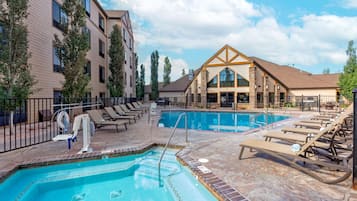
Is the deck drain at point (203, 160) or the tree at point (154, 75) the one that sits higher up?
the tree at point (154, 75)

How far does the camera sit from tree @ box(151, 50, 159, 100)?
39.3 metres

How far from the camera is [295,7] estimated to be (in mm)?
14664

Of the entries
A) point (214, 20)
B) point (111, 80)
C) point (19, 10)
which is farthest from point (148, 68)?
point (19, 10)

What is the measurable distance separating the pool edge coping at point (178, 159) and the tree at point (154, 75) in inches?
1301

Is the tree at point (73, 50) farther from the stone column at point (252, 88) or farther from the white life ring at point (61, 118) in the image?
the stone column at point (252, 88)

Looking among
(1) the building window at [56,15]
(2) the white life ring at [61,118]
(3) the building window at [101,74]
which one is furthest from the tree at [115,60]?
(2) the white life ring at [61,118]

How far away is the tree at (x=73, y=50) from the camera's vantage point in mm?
10595

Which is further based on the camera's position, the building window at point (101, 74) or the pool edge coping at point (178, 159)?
the building window at point (101, 74)

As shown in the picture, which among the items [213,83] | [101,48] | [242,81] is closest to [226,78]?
[213,83]

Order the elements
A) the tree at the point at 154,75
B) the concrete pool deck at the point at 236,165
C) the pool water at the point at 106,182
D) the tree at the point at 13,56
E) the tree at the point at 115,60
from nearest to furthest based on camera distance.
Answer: the concrete pool deck at the point at 236,165 → the pool water at the point at 106,182 → the tree at the point at 13,56 → the tree at the point at 115,60 → the tree at the point at 154,75

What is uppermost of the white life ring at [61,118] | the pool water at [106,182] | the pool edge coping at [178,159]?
the white life ring at [61,118]

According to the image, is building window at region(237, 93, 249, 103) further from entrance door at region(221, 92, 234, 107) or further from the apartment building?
the apartment building

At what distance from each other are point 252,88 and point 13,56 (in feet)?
72.8

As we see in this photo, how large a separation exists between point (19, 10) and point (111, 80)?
12.1 metres
